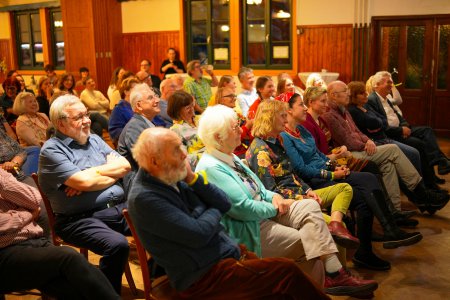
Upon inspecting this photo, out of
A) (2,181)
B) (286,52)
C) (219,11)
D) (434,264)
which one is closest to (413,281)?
(434,264)

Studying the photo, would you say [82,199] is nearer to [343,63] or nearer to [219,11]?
[343,63]

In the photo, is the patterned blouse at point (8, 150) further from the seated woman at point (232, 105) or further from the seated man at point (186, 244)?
the seated man at point (186, 244)

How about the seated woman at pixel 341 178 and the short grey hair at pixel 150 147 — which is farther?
the seated woman at pixel 341 178

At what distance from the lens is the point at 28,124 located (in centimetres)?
486

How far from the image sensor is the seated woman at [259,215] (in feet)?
8.94

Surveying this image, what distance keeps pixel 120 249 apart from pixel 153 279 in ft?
1.12

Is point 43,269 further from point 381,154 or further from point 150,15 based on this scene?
point 150,15

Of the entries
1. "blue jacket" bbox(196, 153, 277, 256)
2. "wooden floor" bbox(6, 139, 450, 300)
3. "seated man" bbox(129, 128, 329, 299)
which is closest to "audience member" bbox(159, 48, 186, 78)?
"wooden floor" bbox(6, 139, 450, 300)

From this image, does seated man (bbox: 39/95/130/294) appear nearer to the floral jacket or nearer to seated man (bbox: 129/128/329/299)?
seated man (bbox: 129/128/329/299)

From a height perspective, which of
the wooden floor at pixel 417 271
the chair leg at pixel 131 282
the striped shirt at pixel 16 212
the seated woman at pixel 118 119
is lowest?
the wooden floor at pixel 417 271

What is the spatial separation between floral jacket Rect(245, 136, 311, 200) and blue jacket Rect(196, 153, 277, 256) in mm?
517

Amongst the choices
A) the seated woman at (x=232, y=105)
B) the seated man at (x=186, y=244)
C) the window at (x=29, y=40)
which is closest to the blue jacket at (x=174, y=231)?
the seated man at (x=186, y=244)

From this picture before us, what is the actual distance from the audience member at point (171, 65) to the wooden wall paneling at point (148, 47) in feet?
1.41

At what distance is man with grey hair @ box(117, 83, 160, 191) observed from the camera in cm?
353
